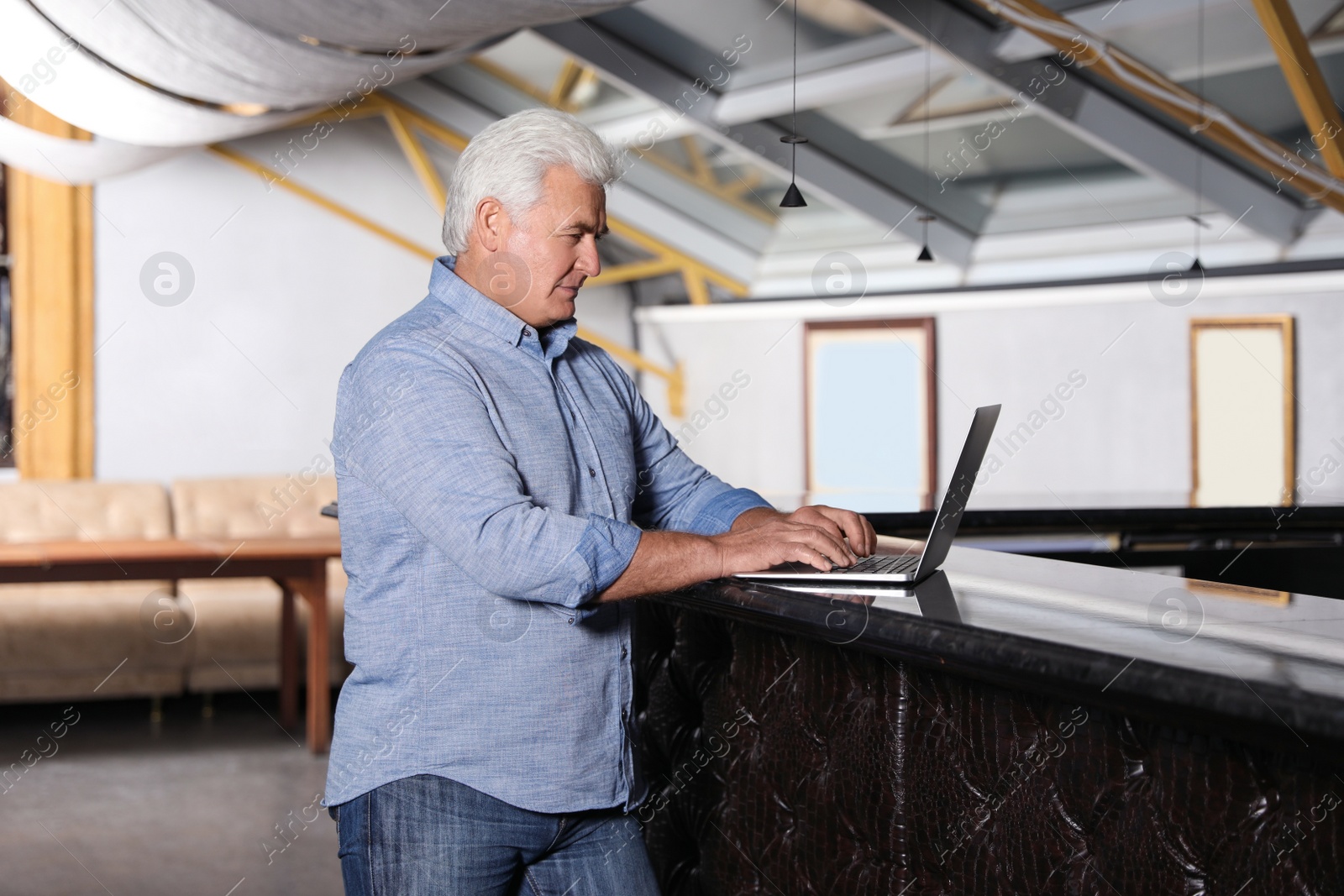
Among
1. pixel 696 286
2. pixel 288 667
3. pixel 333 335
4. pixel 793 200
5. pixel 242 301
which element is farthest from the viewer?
pixel 696 286

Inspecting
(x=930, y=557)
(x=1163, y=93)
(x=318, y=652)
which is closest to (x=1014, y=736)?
(x=930, y=557)

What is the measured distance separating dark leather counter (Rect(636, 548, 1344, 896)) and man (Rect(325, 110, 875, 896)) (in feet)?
0.60

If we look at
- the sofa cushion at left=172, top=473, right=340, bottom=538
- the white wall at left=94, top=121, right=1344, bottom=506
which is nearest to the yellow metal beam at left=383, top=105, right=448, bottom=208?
the white wall at left=94, top=121, right=1344, bottom=506

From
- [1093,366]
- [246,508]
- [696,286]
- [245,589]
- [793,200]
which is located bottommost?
[245,589]

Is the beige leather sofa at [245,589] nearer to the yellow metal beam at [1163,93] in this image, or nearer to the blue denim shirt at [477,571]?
the yellow metal beam at [1163,93]

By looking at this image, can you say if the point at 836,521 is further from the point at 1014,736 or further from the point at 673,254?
the point at 673,254

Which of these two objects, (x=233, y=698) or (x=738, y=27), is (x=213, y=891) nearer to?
(x=233, y=698)

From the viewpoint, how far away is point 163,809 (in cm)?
409

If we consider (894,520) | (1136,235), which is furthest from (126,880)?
(1136,235)

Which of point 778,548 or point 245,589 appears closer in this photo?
point 778,548

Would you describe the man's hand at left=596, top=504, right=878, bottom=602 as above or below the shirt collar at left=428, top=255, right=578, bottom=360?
below

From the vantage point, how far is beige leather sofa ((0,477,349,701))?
17.6 ft

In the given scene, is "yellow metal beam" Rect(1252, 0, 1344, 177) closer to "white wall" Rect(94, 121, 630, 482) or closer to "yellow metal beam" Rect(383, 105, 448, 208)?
"yellow metal beam" Rect(383, 105, 448, 208)

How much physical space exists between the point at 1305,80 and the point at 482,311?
156 inches
